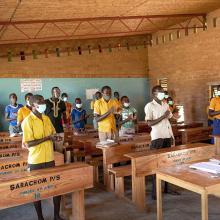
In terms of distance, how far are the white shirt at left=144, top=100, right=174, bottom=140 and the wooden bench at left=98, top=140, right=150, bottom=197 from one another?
70 centimetres

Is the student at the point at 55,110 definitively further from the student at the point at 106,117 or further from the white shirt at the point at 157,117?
the white shirt at the point at 157,117

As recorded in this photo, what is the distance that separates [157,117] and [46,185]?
207 centimetres

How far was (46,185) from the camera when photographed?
146 inches

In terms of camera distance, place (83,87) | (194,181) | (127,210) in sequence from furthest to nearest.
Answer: (83,87) < (127,210) < (194,181)

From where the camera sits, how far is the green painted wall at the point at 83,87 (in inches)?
429

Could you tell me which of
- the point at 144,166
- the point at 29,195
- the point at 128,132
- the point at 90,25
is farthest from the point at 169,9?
the point at 29,195

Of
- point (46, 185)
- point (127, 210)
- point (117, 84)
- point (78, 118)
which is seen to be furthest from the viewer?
point (117, 84)

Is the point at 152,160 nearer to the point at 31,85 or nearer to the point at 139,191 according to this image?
the point at 139,191

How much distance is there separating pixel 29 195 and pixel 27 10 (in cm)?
469

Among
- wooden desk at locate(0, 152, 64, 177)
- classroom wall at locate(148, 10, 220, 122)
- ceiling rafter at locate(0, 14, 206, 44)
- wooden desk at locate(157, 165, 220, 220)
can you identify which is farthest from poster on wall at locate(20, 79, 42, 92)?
wooden desk at locate(157, 165, 220, 220)

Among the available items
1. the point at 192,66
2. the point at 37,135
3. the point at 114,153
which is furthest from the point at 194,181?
the point at 192,66

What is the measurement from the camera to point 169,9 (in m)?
9.09

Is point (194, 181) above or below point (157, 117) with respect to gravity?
below

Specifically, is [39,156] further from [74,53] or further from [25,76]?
[74,53]
